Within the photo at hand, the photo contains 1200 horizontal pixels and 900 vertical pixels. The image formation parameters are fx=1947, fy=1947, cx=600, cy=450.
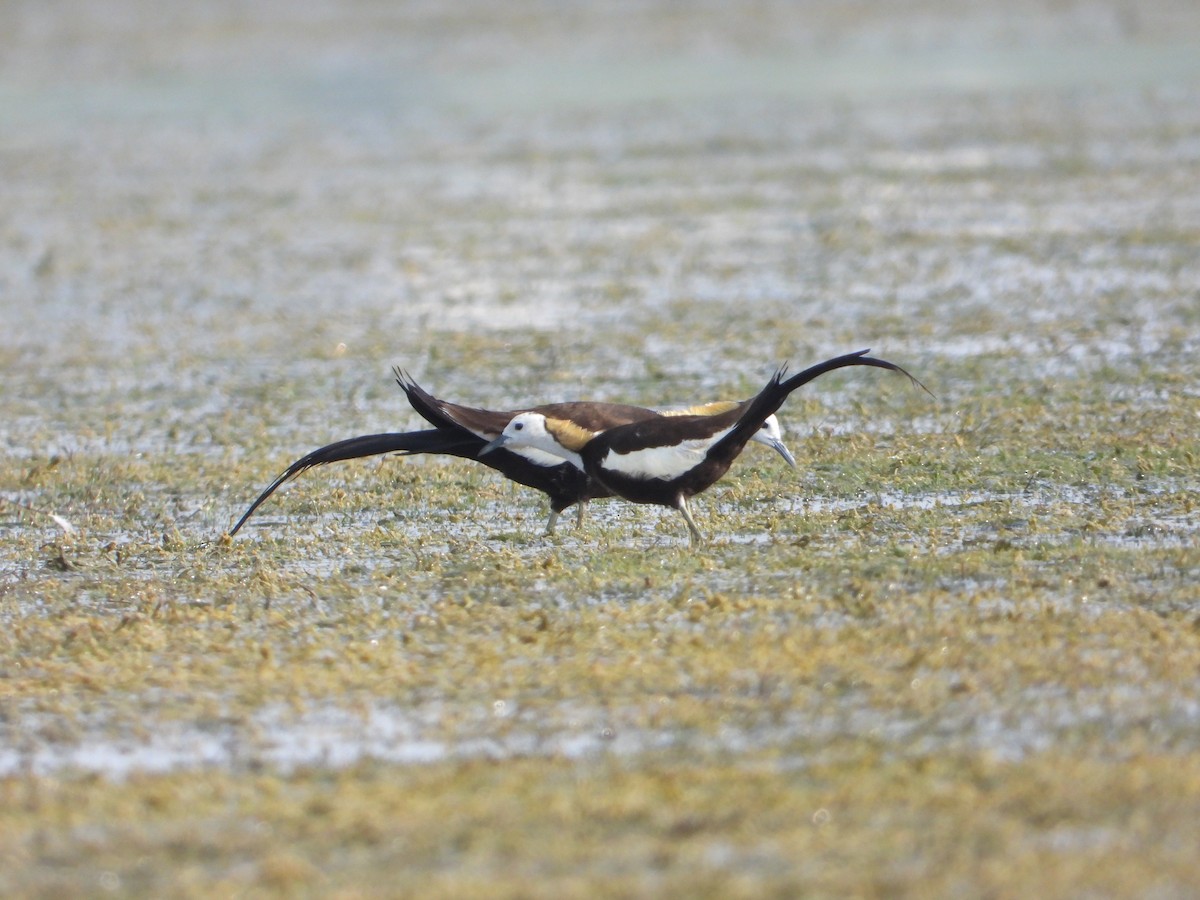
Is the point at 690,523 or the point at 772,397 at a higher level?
the point at 772,397

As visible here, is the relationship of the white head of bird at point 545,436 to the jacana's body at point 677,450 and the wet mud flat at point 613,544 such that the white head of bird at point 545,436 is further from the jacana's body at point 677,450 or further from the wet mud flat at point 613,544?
the wet mud flat at point 613,544

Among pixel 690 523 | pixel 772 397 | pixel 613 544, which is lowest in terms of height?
pixel 613 544

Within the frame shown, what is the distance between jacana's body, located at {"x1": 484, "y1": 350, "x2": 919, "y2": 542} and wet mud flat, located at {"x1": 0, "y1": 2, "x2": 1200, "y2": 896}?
0.88ft

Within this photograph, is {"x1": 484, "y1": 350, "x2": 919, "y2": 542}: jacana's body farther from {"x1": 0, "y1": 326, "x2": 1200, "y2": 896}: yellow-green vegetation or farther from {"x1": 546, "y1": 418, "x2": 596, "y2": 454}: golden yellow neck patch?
{"x1": 0, "y1": 326, "x2": 1200, "y2": 896}: yellow-green vegetation

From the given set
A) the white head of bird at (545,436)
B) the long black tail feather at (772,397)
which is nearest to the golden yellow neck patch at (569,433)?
the white head of bird at (545,436)

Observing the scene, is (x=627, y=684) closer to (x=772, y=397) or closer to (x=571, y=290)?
(x=772, y=397)

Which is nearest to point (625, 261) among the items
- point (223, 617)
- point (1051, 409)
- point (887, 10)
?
point (1051, 409)

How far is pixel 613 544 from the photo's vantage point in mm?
8031

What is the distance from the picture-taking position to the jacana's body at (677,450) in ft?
25.3

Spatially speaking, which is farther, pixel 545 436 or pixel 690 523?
pixel 545 436

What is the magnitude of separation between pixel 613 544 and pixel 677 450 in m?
0.55

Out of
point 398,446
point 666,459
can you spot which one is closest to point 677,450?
point 666,459

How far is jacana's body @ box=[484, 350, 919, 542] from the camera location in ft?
25.3

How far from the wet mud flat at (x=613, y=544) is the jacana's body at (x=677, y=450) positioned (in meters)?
0.27
